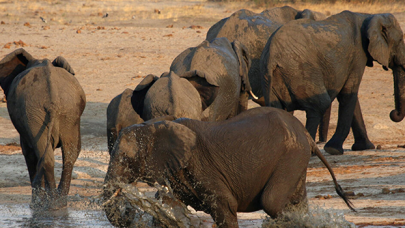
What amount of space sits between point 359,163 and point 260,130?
3270 mm

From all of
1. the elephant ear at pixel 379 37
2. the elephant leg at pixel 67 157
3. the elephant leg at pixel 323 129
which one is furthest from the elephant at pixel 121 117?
the elephant leg at pixel 323 129

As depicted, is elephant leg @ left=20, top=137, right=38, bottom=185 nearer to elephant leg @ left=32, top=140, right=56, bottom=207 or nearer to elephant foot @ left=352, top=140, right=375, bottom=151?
elephant leg @ left=32, top=140, right=56, bottom=207

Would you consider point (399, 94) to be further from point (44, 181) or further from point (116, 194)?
point (116, 194)

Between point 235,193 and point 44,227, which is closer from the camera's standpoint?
point 235,193

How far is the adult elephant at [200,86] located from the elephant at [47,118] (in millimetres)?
649

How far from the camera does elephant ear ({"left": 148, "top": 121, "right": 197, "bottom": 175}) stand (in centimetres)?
392

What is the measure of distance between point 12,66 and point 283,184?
354 cm

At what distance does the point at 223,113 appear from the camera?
7.12 meters

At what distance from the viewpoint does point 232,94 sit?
286 inches

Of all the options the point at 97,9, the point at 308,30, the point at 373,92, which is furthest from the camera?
the point at 97,9

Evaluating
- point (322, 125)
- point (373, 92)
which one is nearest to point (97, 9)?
point (373, 92)

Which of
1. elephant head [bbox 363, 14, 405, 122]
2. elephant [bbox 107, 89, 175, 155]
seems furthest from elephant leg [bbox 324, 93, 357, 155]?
elephant [bbox 107, 89, 175, 155]

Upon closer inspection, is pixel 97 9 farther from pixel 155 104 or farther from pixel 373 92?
pixel 155 104

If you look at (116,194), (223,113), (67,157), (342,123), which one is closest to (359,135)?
(342,123)
